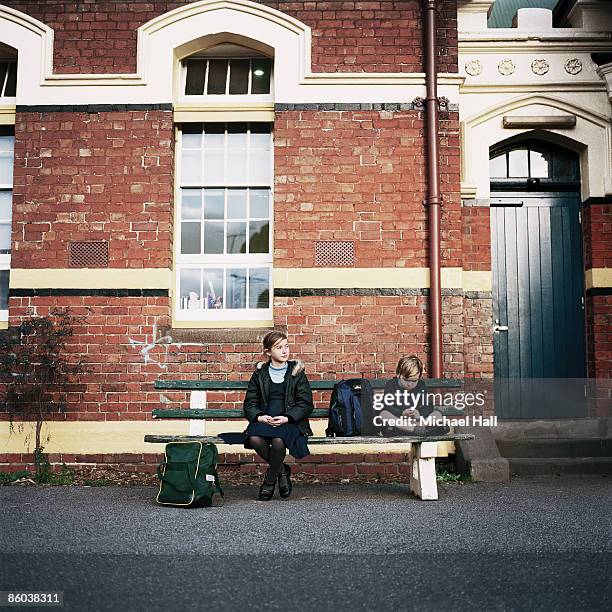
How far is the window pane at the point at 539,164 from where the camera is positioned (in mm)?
8969

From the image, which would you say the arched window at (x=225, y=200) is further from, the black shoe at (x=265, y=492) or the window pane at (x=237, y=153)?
the black shoe at (x=265, y=492)

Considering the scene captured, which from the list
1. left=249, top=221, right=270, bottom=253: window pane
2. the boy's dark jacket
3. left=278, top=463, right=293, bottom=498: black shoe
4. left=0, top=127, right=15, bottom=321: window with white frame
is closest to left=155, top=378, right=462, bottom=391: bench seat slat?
the boy's dark jacket

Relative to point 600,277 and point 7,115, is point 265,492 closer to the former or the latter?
point 600,277

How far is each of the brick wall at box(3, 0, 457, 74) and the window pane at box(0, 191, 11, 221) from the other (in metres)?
1.47

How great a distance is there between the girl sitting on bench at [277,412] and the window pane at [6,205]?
12.5ft

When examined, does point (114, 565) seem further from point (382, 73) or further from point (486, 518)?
point (382, 73)

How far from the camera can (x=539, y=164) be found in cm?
900

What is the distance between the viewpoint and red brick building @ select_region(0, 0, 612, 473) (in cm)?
784

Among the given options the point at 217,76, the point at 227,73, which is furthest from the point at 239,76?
the point at 217,76

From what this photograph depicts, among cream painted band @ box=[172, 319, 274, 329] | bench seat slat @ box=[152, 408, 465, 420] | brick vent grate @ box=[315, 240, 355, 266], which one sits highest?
brick vent grate @ box=[315, 240, 355, 266]

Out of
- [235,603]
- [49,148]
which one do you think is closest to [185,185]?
[49,148]

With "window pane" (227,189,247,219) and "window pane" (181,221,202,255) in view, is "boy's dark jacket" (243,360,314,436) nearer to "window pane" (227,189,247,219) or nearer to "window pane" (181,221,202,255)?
"window pane" (181,221,202,255)

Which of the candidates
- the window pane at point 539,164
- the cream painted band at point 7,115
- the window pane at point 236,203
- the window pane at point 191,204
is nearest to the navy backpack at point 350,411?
the window pane at point 236,203

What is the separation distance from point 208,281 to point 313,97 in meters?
2.21
